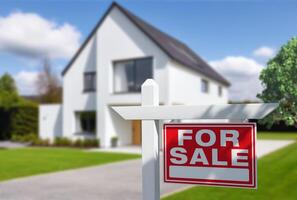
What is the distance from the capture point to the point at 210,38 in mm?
18156

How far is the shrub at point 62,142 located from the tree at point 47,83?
1812 cm

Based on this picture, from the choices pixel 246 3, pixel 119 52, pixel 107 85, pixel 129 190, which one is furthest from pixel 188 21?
pixel 129 190

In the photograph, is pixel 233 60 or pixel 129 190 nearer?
pixel 129 190

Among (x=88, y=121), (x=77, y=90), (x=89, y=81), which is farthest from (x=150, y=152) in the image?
(x=77, y=90)

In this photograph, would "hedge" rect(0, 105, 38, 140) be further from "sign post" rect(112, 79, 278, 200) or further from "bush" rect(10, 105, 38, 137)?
"sign post" rect(112, 79, 278, 200)

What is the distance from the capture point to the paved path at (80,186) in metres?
7.12

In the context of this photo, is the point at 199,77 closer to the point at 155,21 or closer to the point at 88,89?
the point at 155,21

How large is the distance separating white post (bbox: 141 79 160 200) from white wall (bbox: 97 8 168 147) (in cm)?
1516

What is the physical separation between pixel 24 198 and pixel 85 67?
51.5 feet

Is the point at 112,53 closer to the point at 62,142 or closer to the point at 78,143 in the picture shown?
the point at 78,143

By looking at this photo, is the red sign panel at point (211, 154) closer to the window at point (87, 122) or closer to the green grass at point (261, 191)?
the green grass at point (261, 191)

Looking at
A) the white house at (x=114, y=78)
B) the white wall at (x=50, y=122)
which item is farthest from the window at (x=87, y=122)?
the white wall at (x=50, y=122)

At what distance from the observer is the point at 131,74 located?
20.0 m

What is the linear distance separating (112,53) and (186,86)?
17.0 feet
